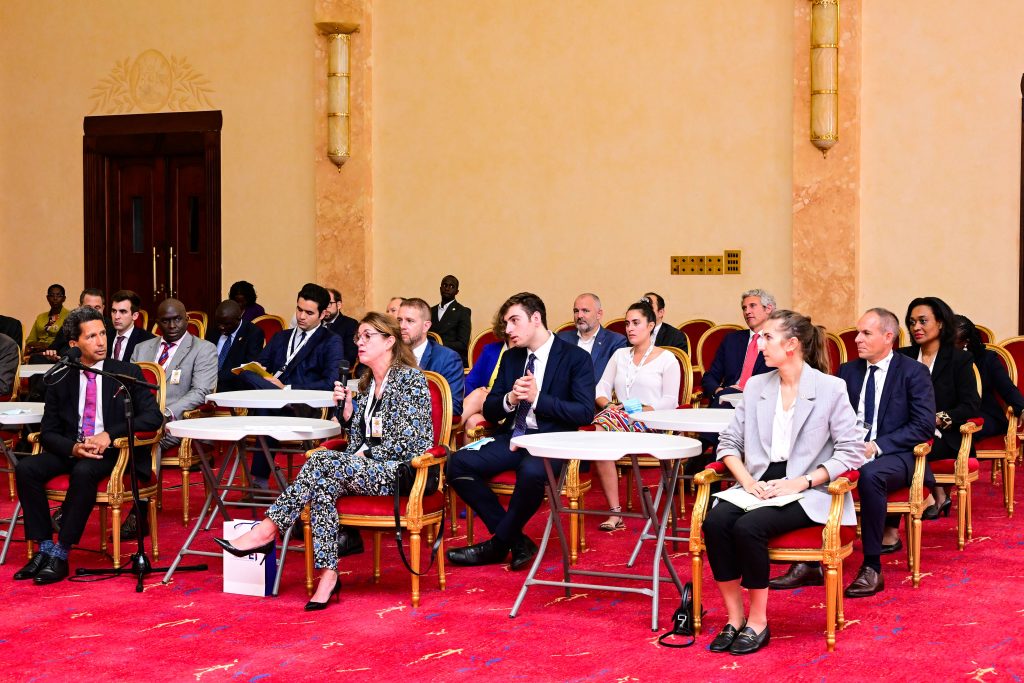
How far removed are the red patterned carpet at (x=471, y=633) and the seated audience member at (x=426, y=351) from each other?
130cm

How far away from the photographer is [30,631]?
4.50 m

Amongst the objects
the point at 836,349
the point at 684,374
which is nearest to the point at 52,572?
the point at 684,374

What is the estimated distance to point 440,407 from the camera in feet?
17.9

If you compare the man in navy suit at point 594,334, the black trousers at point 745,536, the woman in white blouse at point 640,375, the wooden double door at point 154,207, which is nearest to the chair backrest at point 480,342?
the man in navy suit at point 594,334

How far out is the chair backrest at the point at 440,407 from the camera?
17.8 ft

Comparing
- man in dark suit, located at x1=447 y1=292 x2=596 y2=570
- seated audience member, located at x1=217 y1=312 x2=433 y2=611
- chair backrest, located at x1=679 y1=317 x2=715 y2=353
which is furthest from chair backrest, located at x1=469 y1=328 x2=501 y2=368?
seated audience member, located at x1=217 y1=312 x2=433 y2=611

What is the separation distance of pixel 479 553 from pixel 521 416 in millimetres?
645

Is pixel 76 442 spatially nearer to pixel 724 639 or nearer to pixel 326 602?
pixel 326 602

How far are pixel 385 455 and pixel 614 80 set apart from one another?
6632 millimetres

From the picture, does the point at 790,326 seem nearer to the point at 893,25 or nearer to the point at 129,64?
the point at 893,25

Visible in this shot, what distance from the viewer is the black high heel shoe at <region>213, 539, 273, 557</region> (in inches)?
188

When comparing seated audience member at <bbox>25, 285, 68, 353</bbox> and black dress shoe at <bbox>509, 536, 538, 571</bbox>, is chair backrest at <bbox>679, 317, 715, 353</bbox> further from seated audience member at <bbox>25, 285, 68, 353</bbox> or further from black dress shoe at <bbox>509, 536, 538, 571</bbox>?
seated audience member at <bbox>25, 285, 68, 353</bbox>

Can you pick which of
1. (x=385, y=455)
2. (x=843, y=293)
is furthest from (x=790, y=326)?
(x=843, y=293)

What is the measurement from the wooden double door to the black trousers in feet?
29.9
